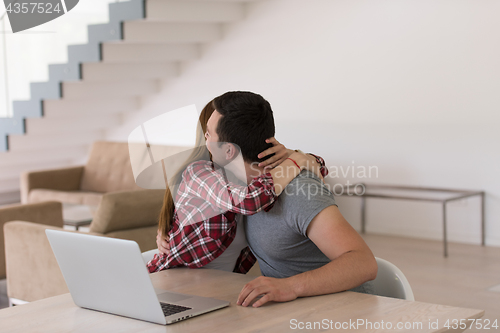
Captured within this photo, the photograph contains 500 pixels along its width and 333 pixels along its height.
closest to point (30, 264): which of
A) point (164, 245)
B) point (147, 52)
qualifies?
point (164, 245)

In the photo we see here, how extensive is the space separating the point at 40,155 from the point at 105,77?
1749 millimetres

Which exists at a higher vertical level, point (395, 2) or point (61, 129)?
point (395, 2)

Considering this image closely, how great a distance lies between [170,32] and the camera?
5473 mm

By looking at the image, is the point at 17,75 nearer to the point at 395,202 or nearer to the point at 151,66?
the point at 151,66

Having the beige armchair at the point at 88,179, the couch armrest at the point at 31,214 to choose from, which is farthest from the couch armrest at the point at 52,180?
the couch armrest at the point at 31,214

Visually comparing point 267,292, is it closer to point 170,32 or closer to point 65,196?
point 65,196

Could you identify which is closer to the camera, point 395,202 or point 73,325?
point 73,325

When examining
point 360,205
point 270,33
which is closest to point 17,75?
point 270,33

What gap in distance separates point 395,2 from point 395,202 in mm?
1668

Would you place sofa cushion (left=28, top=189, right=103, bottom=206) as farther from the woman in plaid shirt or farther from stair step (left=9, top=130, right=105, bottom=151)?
the woman in plaid shirt

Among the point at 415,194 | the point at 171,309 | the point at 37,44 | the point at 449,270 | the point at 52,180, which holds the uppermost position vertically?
the point at 37,44

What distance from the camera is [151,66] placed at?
611 centimetres

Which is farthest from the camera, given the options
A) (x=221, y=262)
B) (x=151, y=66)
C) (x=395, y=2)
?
(x=151, y=66)

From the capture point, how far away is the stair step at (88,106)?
18.5 ft
